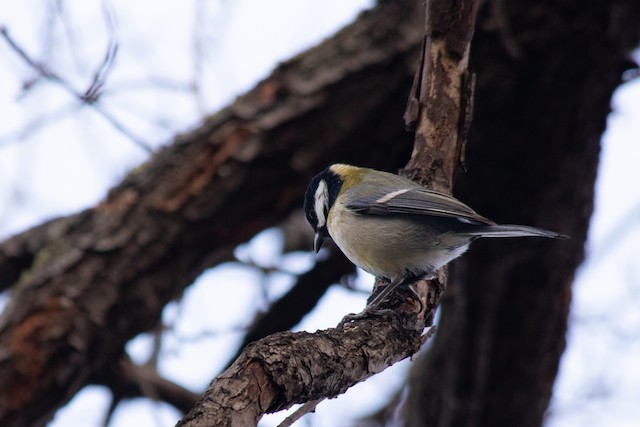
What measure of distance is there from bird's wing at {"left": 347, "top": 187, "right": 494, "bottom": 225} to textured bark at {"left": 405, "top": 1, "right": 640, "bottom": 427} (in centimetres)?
109

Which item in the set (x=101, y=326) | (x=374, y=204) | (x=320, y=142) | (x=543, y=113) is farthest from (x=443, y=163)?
(x=101, y=326)

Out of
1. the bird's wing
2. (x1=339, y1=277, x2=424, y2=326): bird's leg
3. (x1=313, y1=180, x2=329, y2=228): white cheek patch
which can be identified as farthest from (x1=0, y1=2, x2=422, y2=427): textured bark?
(x1=339, y1=277, x2=424, y2=326): bird's leg

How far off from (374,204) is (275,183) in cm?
87

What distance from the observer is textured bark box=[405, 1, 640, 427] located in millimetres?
3885

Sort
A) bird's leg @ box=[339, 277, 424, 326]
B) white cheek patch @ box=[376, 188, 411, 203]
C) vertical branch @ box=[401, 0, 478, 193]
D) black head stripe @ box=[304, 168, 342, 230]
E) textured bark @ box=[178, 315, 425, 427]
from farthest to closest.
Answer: black head stripe @ box=[304, 168, 342, 230] < white cheek patch @ box=[376, 188, 411, 203] < vertical branch @ box=[401, 0, 478, 193] < bird's leg @ box=[339, 277, 424, 326] < textured bark @ box=[178, 315, 425, 427]

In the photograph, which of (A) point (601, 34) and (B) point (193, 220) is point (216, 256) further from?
(A) point (601, 34)

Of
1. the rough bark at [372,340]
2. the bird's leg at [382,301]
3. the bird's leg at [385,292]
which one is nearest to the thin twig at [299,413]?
the rough bark at [372,340]

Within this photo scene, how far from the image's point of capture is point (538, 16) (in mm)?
3904

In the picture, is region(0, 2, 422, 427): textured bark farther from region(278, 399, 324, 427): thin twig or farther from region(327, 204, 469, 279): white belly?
region(278, 399, 324, 427): thin twig

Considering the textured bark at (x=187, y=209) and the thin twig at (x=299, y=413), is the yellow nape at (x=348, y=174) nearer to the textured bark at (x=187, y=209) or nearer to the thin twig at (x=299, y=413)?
the textured bark at (x=187, y=209)

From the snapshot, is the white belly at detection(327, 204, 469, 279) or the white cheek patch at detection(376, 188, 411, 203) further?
the white cheek patch at detection(376, 188, 411, 203)

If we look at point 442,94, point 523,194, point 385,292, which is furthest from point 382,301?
point 523,194

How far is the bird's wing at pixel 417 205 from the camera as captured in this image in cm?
275

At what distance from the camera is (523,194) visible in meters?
4.15
